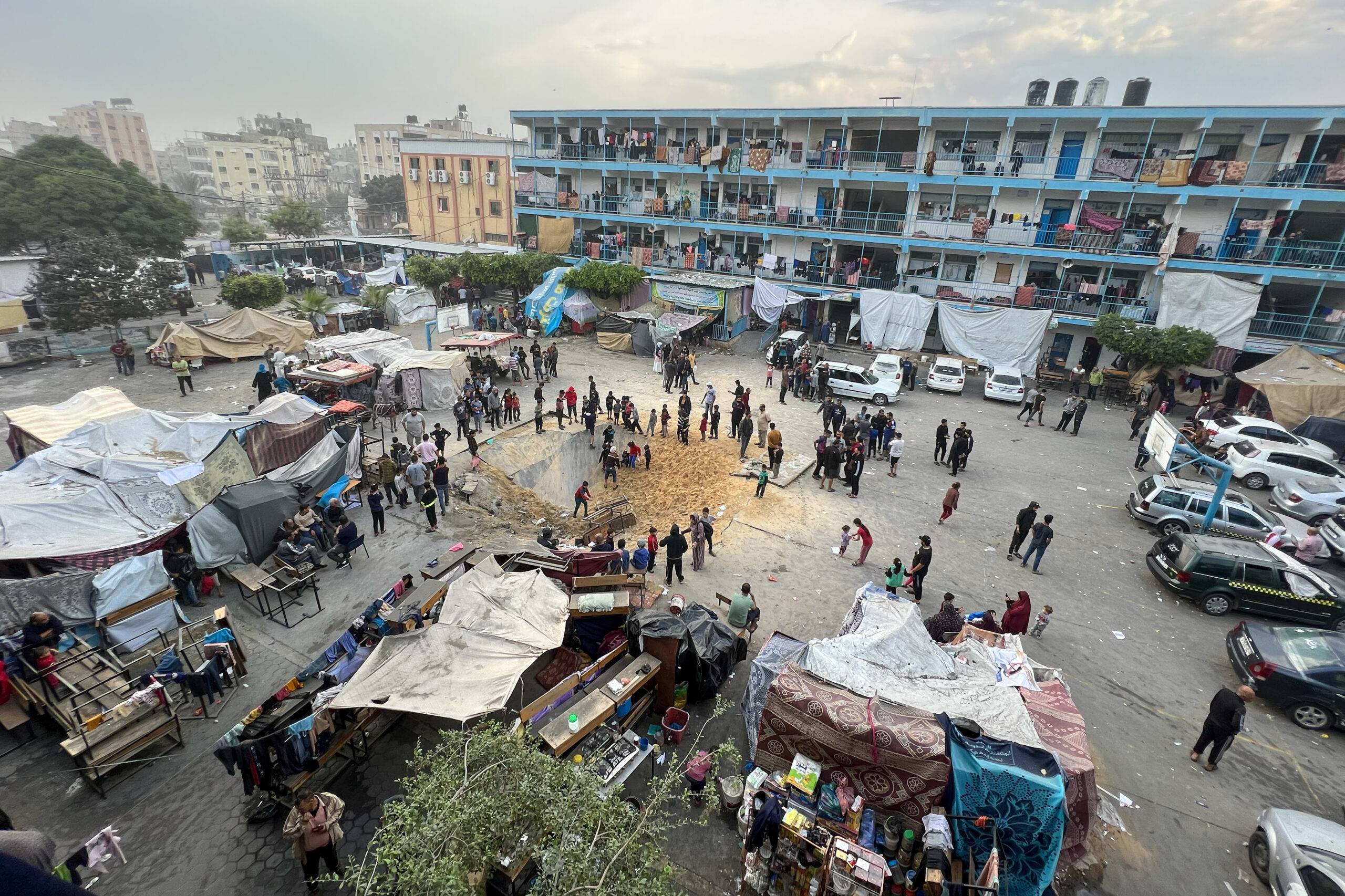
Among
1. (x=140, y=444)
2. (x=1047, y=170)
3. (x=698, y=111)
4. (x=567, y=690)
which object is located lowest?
(x=567, y=690)

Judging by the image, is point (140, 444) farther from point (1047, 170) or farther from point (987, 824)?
point (1047, 170)

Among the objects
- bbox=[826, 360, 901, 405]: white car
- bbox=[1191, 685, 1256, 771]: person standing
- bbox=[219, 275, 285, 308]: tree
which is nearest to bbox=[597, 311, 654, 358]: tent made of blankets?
bbox=[826, 360, 901, 405]: white car

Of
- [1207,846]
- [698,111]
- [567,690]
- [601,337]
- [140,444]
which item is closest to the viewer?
[1207,846]

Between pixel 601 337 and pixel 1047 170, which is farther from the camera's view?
pixel 601 337

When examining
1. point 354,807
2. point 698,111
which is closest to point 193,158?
point 698,111

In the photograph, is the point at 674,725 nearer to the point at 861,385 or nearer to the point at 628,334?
the point at 861,385

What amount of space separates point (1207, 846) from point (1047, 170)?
28.0 meters

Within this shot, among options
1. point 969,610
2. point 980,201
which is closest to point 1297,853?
point 969,610

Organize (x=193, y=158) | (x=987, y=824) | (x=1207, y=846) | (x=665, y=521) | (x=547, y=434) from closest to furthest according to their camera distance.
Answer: (x=987, y=824), (x=1207, y=846), (x=665, y=521), (x=547, y=434), (x=193, y=158)

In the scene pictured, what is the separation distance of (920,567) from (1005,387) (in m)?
16.2

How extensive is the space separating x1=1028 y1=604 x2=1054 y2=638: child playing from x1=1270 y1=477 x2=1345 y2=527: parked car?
33.2 ft

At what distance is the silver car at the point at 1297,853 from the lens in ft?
20.3

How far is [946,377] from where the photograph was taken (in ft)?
82.2

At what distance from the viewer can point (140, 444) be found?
13172mm
